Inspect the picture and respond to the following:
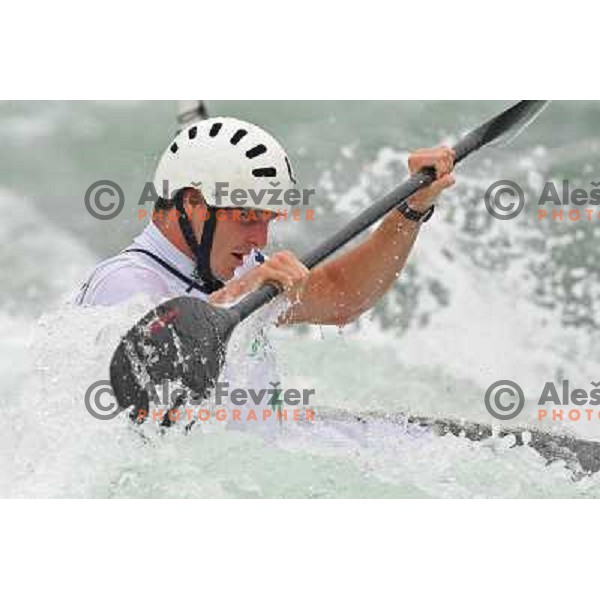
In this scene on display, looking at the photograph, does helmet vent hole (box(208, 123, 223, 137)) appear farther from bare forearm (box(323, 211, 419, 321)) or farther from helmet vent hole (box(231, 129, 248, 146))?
bare forearm (box(323, 211, 419, 321))

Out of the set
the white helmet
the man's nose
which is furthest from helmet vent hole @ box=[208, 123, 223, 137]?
the man's nose

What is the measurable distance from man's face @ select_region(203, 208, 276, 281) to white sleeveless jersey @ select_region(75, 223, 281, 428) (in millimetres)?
71

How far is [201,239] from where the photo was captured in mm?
3467

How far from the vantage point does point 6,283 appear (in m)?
7.28

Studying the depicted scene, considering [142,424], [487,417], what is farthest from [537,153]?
[142,424]

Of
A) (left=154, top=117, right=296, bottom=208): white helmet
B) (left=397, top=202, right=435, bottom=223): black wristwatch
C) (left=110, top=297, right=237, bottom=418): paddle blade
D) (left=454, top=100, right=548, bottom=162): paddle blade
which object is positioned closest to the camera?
(left=110, top=297, right=237, bottom=418): paddle blade

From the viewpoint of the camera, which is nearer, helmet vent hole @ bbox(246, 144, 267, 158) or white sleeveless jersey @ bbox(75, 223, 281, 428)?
white sleeveless jersey @ bbox(75, 223, 281, 428)

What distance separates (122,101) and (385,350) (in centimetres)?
258

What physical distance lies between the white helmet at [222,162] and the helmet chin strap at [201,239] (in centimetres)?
3

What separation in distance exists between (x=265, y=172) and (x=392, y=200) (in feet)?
1.14

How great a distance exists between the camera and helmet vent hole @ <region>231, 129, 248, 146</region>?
137 inches

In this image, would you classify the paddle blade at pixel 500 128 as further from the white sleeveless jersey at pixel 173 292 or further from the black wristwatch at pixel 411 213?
the white sleeveless jersey at pixel 173 292

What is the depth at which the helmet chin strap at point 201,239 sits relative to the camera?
346cm

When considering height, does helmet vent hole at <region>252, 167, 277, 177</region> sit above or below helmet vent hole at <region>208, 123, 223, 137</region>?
below
